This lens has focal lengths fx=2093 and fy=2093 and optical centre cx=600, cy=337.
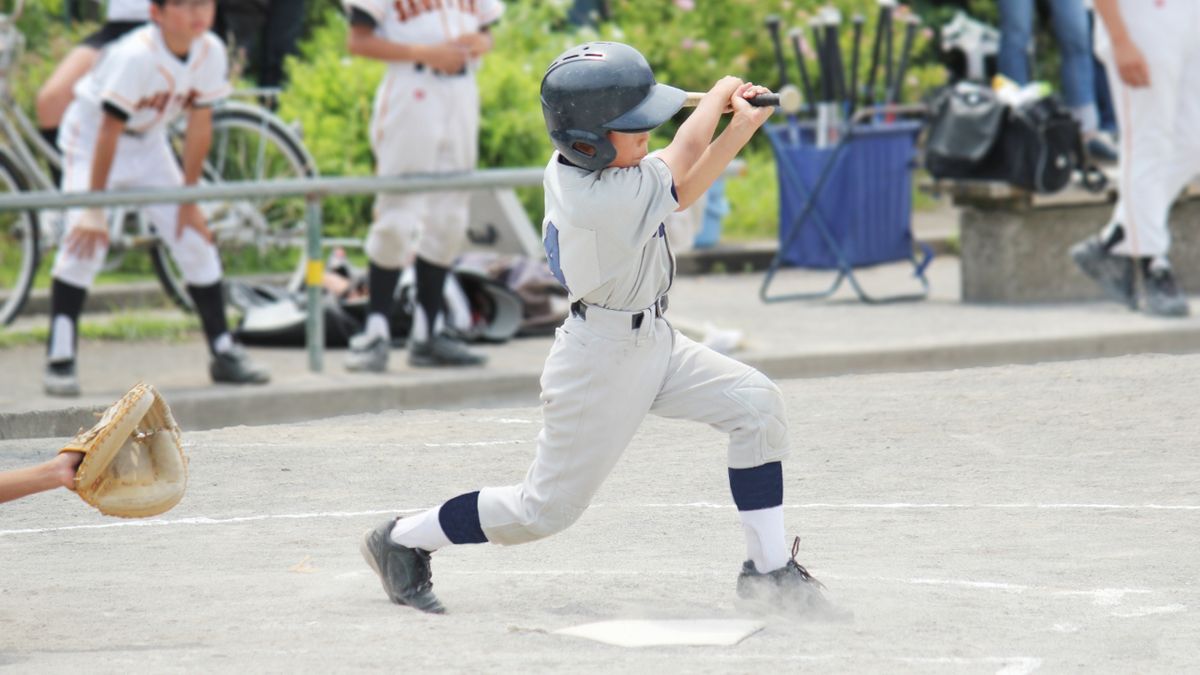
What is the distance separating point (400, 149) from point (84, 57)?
6.63ft

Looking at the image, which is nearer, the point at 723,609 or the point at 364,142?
the point at 723,609

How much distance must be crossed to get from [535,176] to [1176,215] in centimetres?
411

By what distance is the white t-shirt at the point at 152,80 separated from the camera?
29.1 ft

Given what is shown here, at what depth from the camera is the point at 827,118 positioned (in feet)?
40.0

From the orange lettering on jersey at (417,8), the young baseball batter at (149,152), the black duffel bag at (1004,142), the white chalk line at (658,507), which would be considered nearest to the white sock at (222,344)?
the young baseball batter at (149,152)

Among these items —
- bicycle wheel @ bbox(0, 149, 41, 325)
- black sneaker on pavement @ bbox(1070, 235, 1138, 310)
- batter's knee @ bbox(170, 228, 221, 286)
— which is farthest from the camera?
black sneaker on pavement @ bbox(1070, 235, 1138, 310)

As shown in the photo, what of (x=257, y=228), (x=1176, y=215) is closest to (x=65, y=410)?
(x=257, y=228)

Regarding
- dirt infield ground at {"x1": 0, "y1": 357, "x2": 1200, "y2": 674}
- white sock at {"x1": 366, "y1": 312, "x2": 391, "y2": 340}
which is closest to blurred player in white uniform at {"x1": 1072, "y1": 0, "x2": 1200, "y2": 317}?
dirt infield ground at {"x1": 0, "y1": 357, "x2": 1200, "y2": 674}

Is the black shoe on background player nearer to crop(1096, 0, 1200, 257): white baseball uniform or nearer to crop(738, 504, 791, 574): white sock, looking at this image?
crop(1096, 0, 1200, 257): white baseball uniform

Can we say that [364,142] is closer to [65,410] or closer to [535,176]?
[535,176]

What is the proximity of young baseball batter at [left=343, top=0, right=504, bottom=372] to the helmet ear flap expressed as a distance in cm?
446

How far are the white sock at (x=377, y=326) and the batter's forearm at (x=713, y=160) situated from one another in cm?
475

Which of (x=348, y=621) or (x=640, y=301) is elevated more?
(x=640, y=301)

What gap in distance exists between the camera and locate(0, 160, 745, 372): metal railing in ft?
29.0
